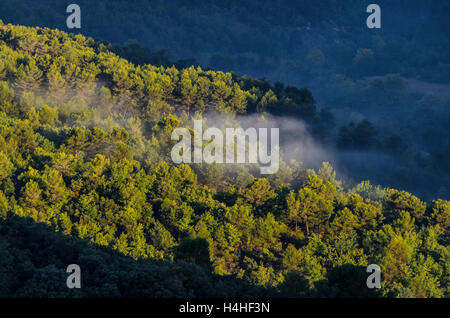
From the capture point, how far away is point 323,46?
131625 millimetres

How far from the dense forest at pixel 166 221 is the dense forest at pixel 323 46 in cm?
2840

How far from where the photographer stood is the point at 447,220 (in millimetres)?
29281

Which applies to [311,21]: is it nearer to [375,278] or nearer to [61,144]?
[61,144]

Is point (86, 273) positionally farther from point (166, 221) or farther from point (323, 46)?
point (323, 46)

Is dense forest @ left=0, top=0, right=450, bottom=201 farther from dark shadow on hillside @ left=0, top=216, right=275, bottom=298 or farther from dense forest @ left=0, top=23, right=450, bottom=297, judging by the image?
dark shadow on hillside @ left=0, top=216, right=275, bottom=298

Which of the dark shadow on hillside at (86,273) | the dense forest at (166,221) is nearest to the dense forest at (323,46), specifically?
the dense forest at (166,221)

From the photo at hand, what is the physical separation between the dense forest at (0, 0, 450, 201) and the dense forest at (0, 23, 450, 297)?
93.2ft

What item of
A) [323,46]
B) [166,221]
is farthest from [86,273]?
[323,46]

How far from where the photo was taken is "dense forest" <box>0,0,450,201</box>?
86938mm

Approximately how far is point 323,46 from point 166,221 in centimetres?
11210

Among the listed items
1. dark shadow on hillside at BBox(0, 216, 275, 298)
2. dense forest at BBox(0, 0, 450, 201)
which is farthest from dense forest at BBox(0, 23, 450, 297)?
dense forest at BBox(0, 0, 450, 201)

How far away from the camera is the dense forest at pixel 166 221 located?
17094 millimetres

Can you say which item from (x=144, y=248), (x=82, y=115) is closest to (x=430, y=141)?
Answer: (x=82, y=115)

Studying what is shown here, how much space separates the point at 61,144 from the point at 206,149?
9031 mm
